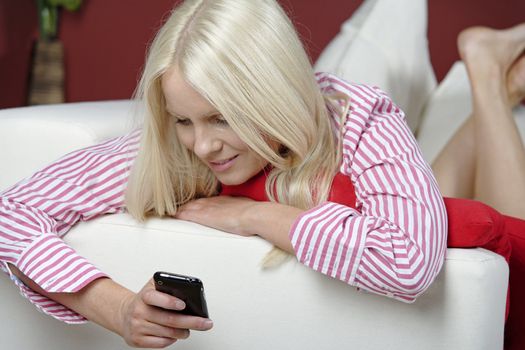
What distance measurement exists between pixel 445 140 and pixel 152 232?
1066 mm

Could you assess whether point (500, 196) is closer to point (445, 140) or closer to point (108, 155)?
point (445, 140)

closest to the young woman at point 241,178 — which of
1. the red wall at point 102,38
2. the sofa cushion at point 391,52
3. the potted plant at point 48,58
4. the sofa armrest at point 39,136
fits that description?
the sofa armrest at point 39,136

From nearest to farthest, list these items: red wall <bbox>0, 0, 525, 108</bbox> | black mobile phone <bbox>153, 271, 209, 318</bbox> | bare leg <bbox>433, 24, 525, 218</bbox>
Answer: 1. black mobile phone <bbox>153, 271, 209, 318</bbox>
2. bare leg <bbox>433, 24, 525, 218</bbox>
3. red wall <bbox>0, 0, 525, 108</bbox>

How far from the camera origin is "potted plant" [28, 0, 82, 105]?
3.24m

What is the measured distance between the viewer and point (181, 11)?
4.45ft

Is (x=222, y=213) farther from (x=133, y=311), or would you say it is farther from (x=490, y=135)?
(x=490, y=135)

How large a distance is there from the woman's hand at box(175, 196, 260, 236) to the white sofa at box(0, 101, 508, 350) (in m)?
0.02

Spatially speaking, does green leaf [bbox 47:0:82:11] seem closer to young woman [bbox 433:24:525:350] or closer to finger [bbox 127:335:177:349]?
young woman [bbox 433:24:525:350]

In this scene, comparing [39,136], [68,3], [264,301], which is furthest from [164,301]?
[68,3]

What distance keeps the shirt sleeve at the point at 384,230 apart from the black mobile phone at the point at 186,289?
0.52 ft

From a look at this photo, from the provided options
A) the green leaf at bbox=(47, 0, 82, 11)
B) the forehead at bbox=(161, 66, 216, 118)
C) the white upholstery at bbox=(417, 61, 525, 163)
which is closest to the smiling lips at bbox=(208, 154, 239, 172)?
the forehead at bbox=(161, 66, 216, 118)

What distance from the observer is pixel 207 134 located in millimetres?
1302

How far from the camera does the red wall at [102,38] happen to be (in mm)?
3025

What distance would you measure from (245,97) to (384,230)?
0.28 m
